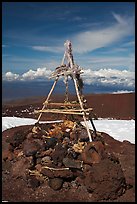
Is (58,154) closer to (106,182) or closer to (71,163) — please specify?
(71,163)

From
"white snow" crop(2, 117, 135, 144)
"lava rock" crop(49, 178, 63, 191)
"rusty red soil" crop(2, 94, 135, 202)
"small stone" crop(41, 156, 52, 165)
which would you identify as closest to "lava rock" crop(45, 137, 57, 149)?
"rusty red soil" crop(2, 94, 135, 202)

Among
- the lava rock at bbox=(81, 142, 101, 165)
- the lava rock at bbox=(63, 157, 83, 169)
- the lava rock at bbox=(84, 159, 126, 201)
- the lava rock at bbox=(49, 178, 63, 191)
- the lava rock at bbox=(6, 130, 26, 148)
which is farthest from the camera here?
the lava rock at bbox=(6, 130, 26, 148)

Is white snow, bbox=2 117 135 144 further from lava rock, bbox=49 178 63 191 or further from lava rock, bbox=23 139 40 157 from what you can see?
lava rock, bbox=49 178 63 191

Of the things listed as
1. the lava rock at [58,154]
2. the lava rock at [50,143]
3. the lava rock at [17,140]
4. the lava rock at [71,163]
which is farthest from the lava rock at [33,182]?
the lava rock at [17,140]

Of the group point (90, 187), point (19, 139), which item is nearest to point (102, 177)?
point (90, 187)

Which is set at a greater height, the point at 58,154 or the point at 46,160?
the point at 58,154

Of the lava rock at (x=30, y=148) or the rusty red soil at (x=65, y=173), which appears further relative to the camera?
the lava rock at (x=30, y=148)

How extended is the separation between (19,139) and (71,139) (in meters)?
1.15

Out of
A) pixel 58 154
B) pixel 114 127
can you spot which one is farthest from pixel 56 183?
pixel 114 127

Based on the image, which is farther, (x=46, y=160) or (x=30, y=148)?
(x=30, y=148)

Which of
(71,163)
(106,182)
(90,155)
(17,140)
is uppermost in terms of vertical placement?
(17,140)

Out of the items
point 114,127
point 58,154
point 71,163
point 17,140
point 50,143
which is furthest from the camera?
point 114,127

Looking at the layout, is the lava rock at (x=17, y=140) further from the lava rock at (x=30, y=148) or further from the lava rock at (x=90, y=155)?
the lava rock at (x=90, y=155)

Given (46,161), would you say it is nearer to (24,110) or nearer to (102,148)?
(102,148)
